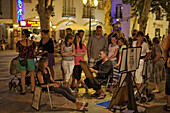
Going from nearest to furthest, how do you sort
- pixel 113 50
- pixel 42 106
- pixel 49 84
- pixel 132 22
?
1. pixel 49 84
2. pixel 42 106
3. pixel 113 50
4. pixel 132 22

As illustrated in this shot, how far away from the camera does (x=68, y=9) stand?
31.9 m

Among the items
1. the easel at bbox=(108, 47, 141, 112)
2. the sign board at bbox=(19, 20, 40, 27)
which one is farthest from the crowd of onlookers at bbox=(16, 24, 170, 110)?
the sign board at bbox=(19, 20, 40, 27)

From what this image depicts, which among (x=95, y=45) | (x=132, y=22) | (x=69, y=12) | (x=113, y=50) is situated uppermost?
(x=69, y=12)

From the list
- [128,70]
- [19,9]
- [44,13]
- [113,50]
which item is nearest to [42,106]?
[128,70]

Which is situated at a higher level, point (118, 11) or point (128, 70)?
point (118, 11)

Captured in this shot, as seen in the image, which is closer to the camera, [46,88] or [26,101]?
[46,88]

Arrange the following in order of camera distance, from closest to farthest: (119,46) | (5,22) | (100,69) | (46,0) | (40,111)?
(40,111)
(100,69)
(119,46)
(46,0)
(5,22)

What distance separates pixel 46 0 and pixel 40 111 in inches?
311

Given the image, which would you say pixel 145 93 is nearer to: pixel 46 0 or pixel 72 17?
pixel 46 0

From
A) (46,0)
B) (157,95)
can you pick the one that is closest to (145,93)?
(157,95)

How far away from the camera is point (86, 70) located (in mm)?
7016

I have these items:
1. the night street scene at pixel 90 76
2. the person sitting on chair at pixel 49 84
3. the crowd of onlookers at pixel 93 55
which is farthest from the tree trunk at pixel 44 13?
the person sitting on chair at pixel 49 84

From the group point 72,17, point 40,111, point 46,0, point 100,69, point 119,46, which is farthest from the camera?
point 72,17

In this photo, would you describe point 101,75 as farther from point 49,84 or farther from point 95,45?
point 49,84
